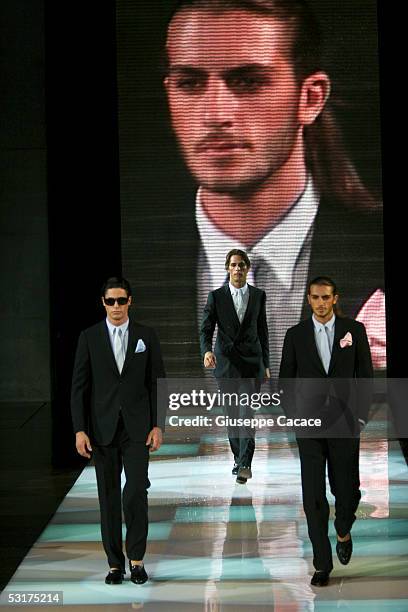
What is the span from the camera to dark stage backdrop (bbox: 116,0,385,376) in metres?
9.67

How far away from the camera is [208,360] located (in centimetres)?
694

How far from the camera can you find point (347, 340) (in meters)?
4.84

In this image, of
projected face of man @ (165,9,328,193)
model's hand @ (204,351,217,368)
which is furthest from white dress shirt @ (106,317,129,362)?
projected face of man @ (165,9,328,193)

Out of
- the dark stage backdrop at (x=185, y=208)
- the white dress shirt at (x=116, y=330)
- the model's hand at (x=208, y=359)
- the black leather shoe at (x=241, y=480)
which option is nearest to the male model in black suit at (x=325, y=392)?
the white dress shirt at (x=116, y=330)

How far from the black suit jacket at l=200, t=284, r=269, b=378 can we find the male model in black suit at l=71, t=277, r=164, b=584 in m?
2.22

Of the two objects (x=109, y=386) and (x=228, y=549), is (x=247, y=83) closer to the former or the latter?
(x=228, y=549)

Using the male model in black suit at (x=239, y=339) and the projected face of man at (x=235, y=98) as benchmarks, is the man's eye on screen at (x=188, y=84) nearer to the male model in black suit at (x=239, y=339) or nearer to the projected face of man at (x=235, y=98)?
the projected face of man at (x=235, y=98)

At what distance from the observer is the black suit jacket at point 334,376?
15.9ft

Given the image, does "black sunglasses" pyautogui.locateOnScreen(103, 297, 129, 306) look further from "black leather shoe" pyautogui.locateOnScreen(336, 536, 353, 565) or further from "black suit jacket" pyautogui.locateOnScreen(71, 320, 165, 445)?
"black leather shoe" pyautogui.locateOnScreen(336, 536, 353, 565)

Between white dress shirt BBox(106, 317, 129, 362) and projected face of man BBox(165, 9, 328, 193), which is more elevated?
projected face of man BBox(165, 9, 328, 193)

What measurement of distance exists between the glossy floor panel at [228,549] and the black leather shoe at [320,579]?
0.11ft

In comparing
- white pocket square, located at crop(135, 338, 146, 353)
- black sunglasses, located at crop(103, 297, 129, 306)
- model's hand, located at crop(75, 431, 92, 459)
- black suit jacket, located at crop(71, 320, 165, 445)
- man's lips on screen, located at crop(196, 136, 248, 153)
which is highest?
man's lips on screen, located at crop(196, 136, 248, 153)

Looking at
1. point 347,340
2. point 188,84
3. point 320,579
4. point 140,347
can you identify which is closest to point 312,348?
point 347,340

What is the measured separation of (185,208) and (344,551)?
17.0 feet
